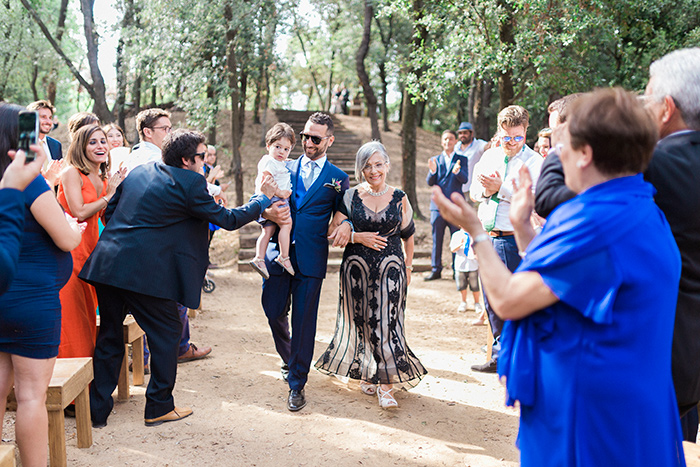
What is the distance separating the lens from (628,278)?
170 centimetres

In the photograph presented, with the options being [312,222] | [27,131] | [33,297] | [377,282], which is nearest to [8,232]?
[27,131]

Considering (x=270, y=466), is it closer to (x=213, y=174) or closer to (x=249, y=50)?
(x=213, y=174)

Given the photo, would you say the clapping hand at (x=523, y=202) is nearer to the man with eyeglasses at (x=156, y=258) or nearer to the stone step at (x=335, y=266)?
the man with eyeglasses at (x=156, y=258)

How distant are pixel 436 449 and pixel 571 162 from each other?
2.62 meters

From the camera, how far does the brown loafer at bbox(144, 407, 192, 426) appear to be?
3.94 m

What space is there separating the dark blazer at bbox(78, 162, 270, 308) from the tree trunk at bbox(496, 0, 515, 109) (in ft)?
22.6

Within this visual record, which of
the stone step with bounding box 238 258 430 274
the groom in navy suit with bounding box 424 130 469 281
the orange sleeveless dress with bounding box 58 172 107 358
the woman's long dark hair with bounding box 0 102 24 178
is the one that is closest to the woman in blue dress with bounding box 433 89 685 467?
the woman's long dark hair with bounding box 0 102 24 178

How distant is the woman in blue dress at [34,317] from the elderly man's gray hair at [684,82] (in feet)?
9.38

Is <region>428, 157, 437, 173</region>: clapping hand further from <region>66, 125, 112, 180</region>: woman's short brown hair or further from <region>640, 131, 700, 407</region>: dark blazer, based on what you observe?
<region>640, 131, 700, 407</region>: dark blazer

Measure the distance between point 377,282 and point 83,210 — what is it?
2.28 m

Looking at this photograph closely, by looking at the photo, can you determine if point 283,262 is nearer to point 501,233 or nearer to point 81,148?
point 81,148

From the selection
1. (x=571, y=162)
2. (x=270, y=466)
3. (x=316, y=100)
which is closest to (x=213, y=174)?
(x=270, y=466)

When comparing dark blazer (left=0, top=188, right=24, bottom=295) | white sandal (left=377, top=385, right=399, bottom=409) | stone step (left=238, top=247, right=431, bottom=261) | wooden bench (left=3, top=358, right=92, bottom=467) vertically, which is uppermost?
dark blazer (left=0, top=188, right=24, bottom=295)

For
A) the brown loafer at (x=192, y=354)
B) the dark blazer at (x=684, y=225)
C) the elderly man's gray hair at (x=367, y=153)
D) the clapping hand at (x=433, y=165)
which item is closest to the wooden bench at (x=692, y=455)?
the dark blazer at (x=684, y=225)
